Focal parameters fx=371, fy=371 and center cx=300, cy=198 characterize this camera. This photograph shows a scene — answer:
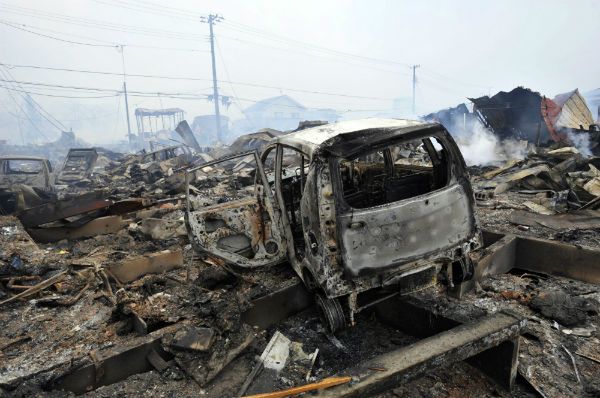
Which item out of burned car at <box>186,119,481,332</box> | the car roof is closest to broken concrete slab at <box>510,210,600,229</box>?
burned car at <box>186,119,481,332</box>

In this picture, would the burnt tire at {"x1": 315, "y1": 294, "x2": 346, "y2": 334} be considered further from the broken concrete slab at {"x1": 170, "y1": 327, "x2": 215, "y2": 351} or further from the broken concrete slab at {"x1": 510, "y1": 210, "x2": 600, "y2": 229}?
the broken concrete slab at {"x1": 510, "y1": 210, "x2": 600, "y2": 229}

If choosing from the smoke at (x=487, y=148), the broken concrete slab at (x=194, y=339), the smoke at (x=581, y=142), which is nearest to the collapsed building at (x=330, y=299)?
the broken concrete slab at (x=194, y=339)

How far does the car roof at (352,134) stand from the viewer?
3104mm

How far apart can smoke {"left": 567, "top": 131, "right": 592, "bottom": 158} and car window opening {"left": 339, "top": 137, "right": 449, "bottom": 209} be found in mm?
12714

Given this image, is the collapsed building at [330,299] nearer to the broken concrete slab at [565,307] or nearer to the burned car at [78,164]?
the broken concrete slab at [565,307]

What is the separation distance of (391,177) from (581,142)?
13.9 meters

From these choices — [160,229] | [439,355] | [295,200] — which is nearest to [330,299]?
[439,355]

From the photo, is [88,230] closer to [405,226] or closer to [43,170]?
[43,170]

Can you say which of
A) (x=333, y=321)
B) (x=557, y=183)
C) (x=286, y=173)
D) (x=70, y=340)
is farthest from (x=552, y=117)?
(x=70, y=340)

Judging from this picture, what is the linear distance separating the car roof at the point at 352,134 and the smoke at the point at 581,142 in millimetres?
13744

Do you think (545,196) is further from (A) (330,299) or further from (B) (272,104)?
(B) (272,104)

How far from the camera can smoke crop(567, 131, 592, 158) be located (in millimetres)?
13711

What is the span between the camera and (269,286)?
4.20 meters

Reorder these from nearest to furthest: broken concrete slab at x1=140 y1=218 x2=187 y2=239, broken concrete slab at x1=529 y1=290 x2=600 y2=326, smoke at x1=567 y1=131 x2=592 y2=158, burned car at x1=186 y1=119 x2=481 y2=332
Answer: burned car at x1=186 y1=119 x2=481 y2=332 → broken concrete slab at x1=529 y1=290 x2=600 y2=326 → broken concrete slab at x1=140 y1=218 x2=187 y2=239 → smoke at x1=567 y1=131 x2=592 y2=158
